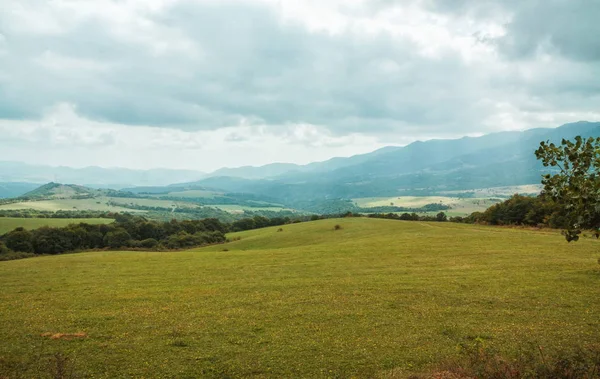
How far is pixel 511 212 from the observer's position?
7238 cm

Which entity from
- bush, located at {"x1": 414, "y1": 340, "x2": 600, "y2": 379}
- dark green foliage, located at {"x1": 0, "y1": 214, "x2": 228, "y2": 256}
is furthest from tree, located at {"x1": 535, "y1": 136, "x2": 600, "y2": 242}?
dark green foliage, located at {"x1": 0, "y1": 214, "x2": 228, "y2": 256}

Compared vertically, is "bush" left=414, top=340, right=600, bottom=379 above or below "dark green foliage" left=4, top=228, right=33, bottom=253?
above

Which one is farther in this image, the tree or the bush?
the tree

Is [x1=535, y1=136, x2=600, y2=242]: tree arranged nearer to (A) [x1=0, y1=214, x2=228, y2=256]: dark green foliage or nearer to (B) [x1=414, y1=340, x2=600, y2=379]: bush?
(B) [x1=414, y1=340, x2=600, y2=379]: bush

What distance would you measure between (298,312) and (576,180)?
13.9 meters

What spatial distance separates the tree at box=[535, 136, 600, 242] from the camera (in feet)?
45.1

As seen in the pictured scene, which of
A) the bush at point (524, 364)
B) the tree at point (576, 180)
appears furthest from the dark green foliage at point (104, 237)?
the tree at point (576, 180)

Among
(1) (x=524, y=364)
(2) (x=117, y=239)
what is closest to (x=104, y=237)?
(2) (x=117, y=239)

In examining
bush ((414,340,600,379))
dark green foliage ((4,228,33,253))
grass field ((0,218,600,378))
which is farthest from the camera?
dark green foliage ((4,228,33,253))

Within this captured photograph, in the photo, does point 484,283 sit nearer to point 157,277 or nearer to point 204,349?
point 204,349

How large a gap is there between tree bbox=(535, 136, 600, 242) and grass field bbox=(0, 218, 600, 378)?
5.53 meters

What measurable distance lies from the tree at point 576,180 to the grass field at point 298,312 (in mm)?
5526

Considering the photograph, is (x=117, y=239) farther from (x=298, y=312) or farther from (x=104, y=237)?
(x=298, y=312)

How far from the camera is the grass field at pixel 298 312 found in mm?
15258
